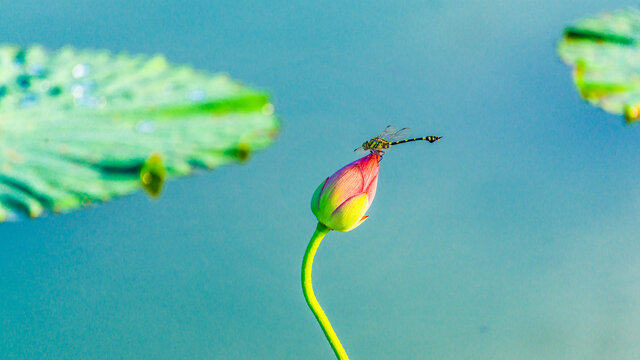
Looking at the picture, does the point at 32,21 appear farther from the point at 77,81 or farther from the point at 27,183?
the point at 27,183

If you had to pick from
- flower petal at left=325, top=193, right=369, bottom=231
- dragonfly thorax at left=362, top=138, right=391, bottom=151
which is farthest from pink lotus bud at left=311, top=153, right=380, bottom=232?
dragonfly thorax at left=362, top=138, right=391, bottom=151

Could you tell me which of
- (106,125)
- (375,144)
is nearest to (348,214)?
(375,144)

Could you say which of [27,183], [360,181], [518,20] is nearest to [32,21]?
[27,183]

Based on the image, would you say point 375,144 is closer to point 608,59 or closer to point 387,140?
point 387,140

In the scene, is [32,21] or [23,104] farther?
[32,21]

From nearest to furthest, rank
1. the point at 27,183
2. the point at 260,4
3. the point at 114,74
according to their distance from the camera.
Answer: the point at 27,183
the point at 114,74
the point at 260,4

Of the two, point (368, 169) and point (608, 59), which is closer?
point (368, 169)

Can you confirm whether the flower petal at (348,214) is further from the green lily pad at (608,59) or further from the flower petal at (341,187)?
the green lily pad at (608,59)
